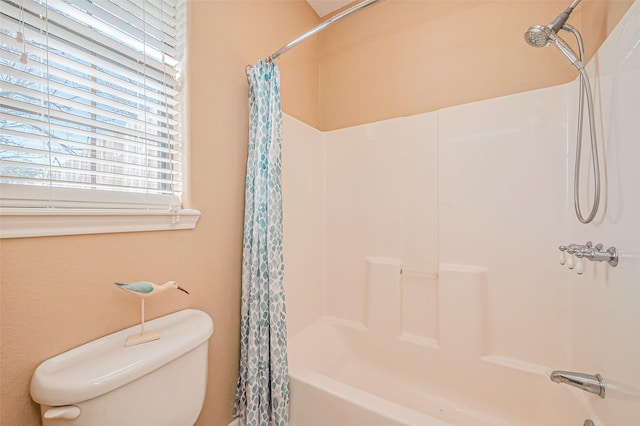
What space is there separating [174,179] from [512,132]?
163 cm

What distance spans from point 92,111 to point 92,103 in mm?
31

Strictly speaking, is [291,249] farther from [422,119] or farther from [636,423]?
[636,423]

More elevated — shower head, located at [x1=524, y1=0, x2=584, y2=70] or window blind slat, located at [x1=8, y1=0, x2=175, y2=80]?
shower head, located at [x1=524, y1=0, x2=584, y2=70]

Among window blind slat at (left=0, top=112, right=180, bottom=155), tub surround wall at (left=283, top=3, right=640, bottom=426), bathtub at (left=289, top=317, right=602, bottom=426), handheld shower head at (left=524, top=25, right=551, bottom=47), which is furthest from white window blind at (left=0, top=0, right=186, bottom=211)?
handheld shower head at (left=524, top=25, right=551, bottom=47)

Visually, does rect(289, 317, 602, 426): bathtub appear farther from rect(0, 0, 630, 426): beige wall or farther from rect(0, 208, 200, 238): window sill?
rect(0, 208, 200, 238): window sill

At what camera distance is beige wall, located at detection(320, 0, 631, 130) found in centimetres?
128

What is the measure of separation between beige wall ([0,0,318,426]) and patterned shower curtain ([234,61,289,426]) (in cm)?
6

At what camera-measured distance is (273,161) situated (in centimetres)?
122

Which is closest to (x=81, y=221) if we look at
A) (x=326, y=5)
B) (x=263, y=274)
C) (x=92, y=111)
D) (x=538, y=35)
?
(x=92, y=111)

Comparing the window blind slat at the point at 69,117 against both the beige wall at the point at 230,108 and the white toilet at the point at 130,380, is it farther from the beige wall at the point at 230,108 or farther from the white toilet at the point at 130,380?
the white toilet at the point at 130,380

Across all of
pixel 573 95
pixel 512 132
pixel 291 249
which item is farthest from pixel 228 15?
pixel 573 95

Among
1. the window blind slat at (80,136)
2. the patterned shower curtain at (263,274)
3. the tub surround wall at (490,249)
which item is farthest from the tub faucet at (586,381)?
the window blind slat at (80,136)

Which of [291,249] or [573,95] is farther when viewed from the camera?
[291,249]

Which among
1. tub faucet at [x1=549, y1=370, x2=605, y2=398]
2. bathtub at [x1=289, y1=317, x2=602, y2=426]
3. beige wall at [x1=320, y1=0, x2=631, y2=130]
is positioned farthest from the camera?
beige wall at [x1=320, y1=0, x2=631, y2=130]
